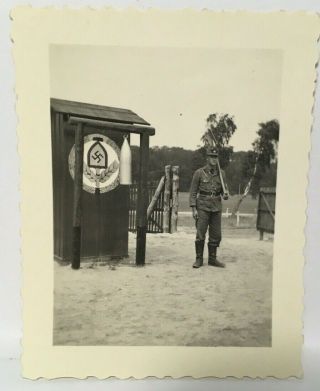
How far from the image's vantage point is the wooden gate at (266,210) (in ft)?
2.94

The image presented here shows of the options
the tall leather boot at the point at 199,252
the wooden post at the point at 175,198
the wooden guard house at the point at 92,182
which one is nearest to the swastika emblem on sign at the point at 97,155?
the wooden guard house at the point at 92,182

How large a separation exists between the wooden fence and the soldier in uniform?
4 cm

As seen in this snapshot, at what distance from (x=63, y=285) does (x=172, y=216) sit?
27cm

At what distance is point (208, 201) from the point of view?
0.92 metres

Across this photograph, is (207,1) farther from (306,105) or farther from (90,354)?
(90,354)

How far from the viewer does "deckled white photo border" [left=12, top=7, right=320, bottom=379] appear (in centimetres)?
87

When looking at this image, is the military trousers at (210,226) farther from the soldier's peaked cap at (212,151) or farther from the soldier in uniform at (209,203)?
the soldier's peaked cap at (212,151)

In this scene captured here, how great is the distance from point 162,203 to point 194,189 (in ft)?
0.24

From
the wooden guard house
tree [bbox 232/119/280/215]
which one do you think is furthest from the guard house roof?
tree [bbox 232/119/280/215]

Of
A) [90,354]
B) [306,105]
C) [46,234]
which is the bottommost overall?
[90,354]

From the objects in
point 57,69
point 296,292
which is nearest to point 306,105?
point 296,292

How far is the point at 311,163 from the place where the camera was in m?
0.90

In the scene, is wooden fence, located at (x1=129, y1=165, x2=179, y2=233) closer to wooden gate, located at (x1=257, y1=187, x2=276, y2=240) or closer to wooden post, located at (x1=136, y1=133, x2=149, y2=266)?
wooden post, located at (x1=136, y1=133, x2=149, y2=266)

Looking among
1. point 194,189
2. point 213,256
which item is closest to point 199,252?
point 213,256
